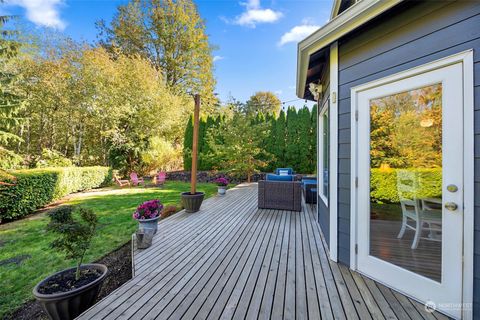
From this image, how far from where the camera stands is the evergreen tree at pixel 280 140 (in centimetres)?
1024

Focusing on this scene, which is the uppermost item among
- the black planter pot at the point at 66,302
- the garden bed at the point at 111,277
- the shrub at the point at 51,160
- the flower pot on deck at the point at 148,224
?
the shrub at the point at 51,160

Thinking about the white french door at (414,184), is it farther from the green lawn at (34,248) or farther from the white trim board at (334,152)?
the green lawn at (34,248)

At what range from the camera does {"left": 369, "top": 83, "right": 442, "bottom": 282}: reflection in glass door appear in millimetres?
1731

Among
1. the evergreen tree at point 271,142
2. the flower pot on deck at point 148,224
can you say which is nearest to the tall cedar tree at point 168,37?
the evergreen tree at point 271,142

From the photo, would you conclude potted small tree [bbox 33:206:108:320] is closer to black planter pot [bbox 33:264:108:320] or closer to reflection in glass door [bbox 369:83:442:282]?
black planter pot [bbox 33:264:108:320]

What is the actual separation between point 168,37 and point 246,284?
16.3 metres

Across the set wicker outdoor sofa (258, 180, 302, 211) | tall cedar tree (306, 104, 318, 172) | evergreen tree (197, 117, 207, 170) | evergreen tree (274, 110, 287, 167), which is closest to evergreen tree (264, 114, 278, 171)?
Answer: evergreen tree (274, 110, 287, 167)

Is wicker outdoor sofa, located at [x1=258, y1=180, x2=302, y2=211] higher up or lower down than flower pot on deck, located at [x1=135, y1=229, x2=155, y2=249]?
higher up

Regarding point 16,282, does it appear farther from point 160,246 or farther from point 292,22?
point 292,22

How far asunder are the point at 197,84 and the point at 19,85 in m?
9.52

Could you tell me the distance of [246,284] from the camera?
200 centimetres

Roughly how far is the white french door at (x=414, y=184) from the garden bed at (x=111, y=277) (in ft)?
8.78

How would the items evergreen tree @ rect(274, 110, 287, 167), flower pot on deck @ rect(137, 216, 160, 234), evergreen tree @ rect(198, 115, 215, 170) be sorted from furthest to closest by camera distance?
1. evergreen tree @ rect(198, 115, 215, 170)
2. evergreen tree @ rect(274, 110, 287, 167)
3. flower pot on deck @ rect(137, 216, 160, 234)

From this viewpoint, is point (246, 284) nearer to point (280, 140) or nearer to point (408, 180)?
point (408, 180)
